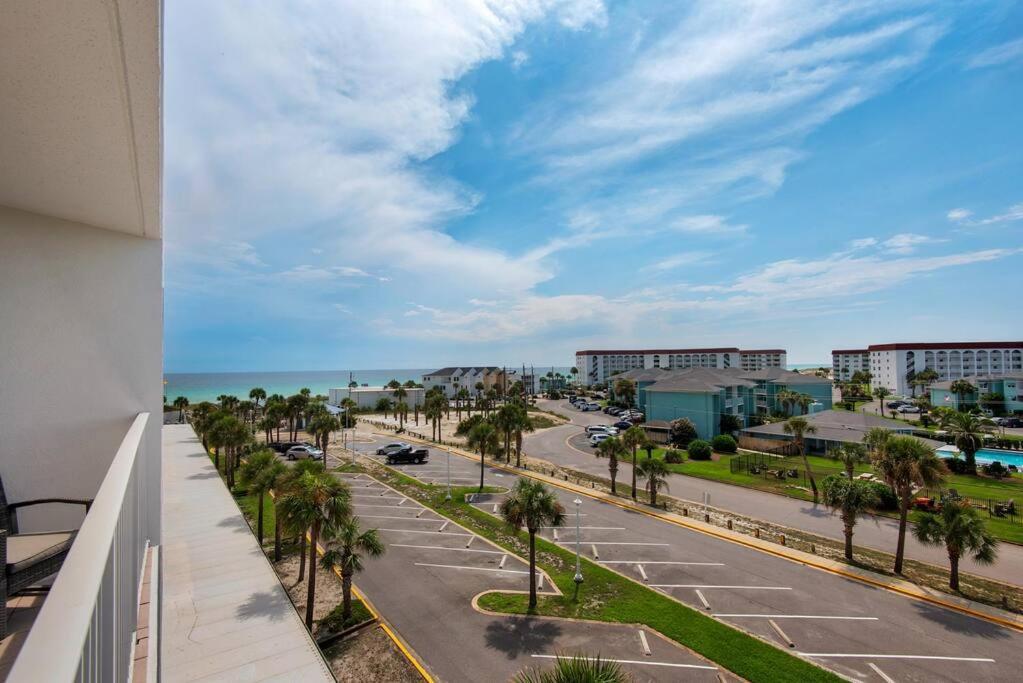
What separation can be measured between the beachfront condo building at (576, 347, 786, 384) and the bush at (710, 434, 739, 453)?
73.4 m

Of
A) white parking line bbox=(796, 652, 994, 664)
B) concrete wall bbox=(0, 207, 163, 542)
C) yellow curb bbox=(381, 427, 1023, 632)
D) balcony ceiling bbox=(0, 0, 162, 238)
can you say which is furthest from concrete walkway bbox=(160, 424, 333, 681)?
yellow curb bbox=(381, 427, 1023, 632)

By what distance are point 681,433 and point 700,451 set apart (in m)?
5.63

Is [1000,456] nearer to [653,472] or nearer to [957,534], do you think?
[957,534]

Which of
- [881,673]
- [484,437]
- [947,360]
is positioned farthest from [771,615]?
[947,360]

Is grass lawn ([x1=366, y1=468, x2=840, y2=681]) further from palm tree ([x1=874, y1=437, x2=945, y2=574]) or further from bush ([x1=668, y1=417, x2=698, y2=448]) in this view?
bush ([x1=668, y1=417, x2=698, y2=448])

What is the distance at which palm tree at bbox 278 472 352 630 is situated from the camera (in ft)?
44.4

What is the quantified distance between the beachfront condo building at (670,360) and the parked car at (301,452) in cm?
8370

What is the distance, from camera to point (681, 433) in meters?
41.2

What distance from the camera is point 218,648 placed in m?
8.60

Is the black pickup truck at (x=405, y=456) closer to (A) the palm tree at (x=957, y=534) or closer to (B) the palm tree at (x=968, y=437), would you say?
(A) the palm tree at (x=957, y=534)

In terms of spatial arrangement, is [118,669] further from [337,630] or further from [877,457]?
[877,457]

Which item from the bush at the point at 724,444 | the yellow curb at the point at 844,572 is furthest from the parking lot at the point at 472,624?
the bush at the point at 724,444

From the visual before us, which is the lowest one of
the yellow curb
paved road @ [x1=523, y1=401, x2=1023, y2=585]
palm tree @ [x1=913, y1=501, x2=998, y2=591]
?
paved road @ [x1=523, y1=401, x2=1023, y2=585]

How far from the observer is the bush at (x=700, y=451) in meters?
35.5
